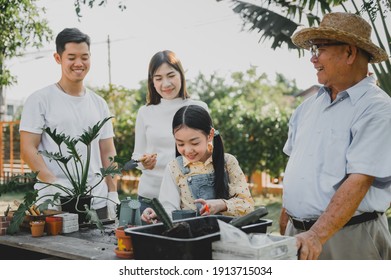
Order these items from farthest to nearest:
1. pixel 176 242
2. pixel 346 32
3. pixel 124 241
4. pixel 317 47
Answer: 1. pixel 317 47
2. pixel 346 32
3. pixel 124 241
4. pixel 176 242

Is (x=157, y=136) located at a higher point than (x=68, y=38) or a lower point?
lower

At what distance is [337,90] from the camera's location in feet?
7.22

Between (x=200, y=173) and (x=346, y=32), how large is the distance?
0.89 meters

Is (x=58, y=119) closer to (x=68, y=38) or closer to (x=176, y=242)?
(x=68, y=38)

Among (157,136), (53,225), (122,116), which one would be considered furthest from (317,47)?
(122,116)

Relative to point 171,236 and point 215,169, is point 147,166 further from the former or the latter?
point 171,236

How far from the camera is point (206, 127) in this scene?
88.3 inches

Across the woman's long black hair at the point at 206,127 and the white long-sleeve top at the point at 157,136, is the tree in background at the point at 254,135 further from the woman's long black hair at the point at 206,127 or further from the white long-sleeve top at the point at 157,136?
the woman's long black hair at the point at 206,127

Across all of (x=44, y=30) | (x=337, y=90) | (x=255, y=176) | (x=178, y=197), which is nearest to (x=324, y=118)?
(x=337, y=90)

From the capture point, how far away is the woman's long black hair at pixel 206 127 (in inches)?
87.2

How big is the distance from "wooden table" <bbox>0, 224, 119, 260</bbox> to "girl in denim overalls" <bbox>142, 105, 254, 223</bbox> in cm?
34

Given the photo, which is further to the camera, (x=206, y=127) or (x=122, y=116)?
(x=122, y=116)

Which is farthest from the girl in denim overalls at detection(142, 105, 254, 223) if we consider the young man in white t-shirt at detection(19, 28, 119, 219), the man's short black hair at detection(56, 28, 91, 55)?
the man's short black hair at detection(56, 28, 91, 55)

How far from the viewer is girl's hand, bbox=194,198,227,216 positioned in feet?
6.69
